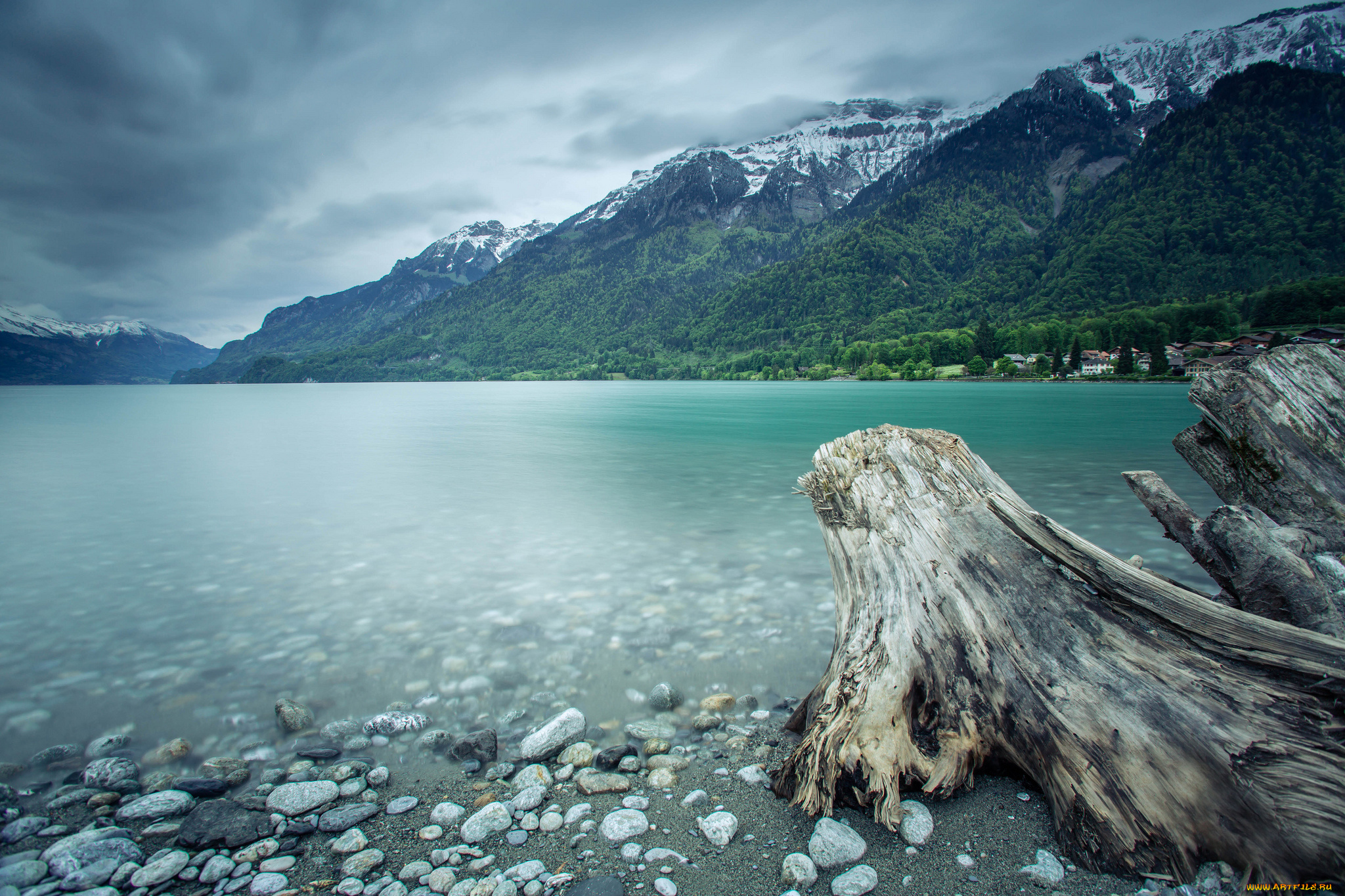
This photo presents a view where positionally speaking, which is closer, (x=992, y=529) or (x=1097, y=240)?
(x=992, y=529)

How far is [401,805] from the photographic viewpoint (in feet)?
Result: 10.3

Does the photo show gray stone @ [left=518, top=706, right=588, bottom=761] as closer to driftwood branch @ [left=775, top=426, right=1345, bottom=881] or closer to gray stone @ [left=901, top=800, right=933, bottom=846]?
driftwood branch @ [left=775, top=426, right=1345, bottom=881]

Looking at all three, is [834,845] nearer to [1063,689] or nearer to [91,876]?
[1063,689]

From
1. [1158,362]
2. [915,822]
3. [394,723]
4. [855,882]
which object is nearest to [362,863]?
[394,723]

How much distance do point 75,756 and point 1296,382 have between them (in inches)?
348

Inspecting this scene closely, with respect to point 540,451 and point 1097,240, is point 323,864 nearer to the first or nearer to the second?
point 540,451

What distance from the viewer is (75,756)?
3736 millimetres

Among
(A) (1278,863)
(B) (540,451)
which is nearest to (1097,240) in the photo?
(B) (540,451)

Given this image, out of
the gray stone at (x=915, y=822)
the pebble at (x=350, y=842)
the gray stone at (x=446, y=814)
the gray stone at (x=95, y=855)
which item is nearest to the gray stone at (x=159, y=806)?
the gray stone at (x=95, y=855)

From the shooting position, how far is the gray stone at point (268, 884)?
A: 2.48 meters

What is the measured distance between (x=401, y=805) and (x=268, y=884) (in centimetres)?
68

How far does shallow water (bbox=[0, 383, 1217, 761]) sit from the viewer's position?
460 centimetres

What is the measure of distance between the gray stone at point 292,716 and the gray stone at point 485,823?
1865 millimetres

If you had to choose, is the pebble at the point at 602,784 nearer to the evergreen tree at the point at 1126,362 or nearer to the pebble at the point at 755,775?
the pebble at the point at 755,775
